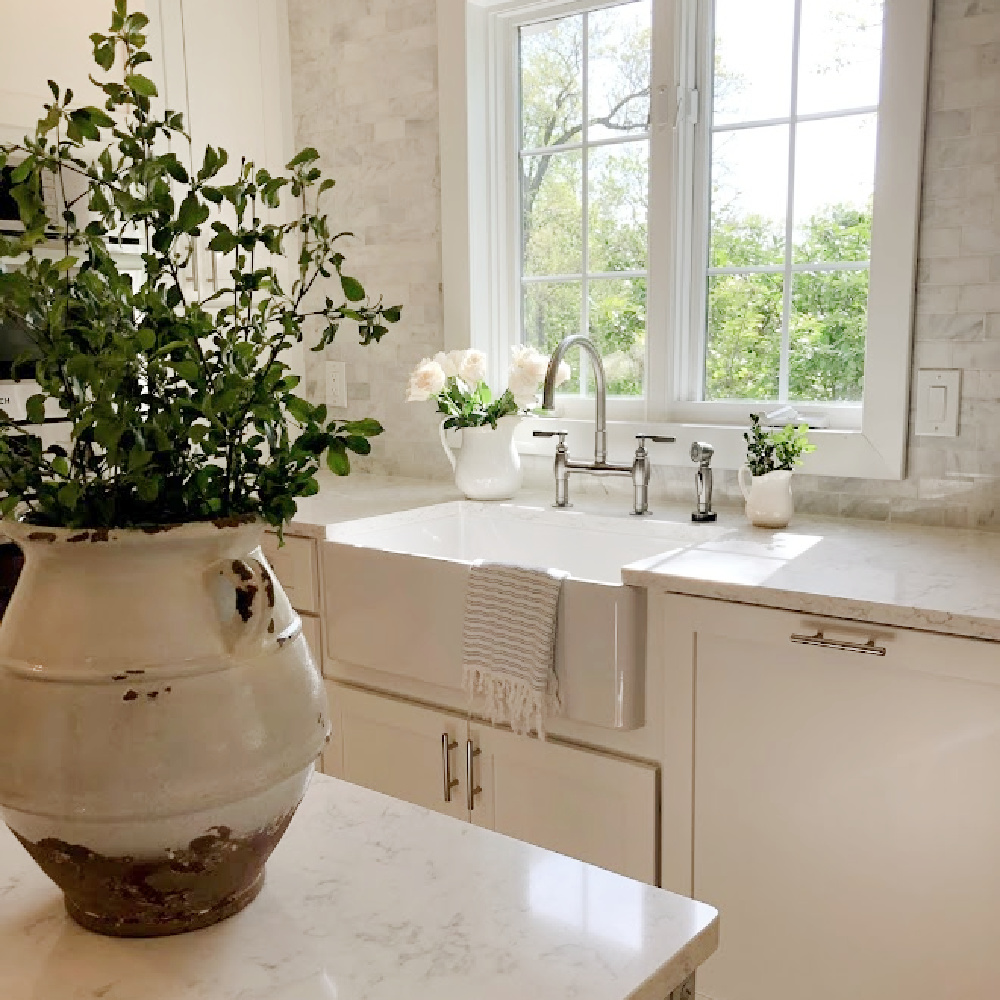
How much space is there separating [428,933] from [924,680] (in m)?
1.05

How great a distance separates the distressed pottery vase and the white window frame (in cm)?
170

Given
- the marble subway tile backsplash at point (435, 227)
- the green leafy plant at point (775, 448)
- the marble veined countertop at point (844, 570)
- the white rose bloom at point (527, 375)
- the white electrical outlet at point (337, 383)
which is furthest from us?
the white electrical outlet at point (337, 383)

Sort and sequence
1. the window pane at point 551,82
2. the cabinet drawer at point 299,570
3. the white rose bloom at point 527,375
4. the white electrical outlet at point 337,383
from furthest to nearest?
the white electrical outlet at point 337,383 < the window pane at point 551,82 < the white rose bloom at point 527,375 < the cabinet drawer at point 299,570

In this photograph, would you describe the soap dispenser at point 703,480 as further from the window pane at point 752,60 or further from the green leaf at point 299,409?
the green leaf at point 299,409

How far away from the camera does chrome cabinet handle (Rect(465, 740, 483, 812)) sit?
2.03 meters

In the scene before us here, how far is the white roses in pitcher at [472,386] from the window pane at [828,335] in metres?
0.53

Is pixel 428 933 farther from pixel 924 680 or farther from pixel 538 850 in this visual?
pixel 924 680

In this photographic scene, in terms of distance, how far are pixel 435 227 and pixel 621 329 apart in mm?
601

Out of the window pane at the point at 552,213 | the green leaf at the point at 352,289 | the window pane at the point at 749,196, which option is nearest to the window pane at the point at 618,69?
the window pane at the point at 552,213

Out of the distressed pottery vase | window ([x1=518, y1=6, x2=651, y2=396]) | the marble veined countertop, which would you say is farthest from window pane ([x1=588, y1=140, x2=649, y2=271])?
the distressed pottery vase

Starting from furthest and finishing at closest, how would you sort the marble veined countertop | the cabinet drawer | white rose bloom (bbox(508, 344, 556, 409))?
1. white rose bloom (bbox(508, 344, 556, 409))
2. the cabinet drawer
3. the marble veined countertop

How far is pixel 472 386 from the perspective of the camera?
250cm

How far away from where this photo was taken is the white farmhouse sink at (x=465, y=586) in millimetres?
1764

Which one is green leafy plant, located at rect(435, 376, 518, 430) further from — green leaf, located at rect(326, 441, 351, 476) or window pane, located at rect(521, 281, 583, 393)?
green leaf, located at rect(326, 441, 351, 476)
